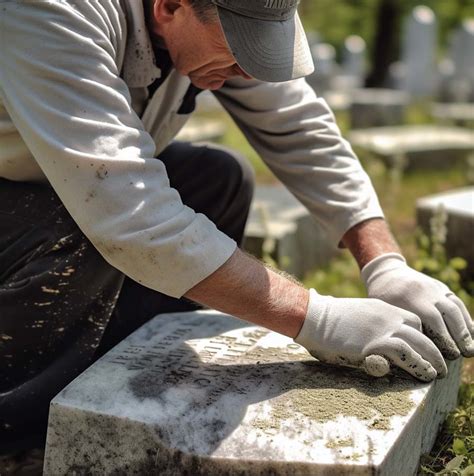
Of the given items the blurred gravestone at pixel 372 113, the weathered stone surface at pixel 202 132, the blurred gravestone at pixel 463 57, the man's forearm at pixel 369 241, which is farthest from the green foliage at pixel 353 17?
the man's forearm at pixel 369 241

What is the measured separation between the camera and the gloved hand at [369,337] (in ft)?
6.40

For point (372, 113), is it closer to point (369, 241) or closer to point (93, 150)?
point (369, 241)

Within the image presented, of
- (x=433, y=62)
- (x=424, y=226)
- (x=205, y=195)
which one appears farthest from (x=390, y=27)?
(x=205, y=195)

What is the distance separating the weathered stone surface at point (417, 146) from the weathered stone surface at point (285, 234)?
1.82m

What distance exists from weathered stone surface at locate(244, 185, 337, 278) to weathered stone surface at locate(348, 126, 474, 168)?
5.97ft

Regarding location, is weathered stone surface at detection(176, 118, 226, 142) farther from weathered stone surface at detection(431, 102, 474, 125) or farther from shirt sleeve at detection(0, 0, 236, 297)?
shirt sleeve at detection(0, 0, 236, 297)

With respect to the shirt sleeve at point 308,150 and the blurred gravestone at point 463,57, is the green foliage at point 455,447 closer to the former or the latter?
the shirt sleeve at point 308,150

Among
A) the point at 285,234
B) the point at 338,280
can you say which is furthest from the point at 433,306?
the point at 338,280

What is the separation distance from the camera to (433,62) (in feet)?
49.9

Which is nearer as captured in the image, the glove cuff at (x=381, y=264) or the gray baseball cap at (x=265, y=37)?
the gray baseball cap at (x=265, y=37)

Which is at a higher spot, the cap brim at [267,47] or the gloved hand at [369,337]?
the cap brim at [267,47]

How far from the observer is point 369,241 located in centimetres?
239

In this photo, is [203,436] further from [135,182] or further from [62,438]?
[135,182]

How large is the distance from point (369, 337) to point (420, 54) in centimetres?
1357
